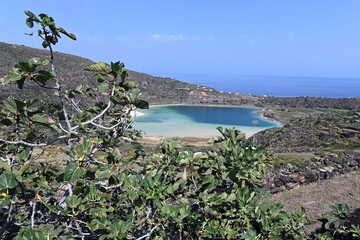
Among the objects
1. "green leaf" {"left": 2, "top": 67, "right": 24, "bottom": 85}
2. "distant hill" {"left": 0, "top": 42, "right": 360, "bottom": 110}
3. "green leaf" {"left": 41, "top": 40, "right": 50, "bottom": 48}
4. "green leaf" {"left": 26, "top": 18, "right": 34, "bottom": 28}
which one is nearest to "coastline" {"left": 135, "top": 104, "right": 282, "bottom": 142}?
"distant hill" {"left": 0, "top": 42, "right": 360, "bottom": 110}

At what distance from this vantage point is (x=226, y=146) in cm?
323

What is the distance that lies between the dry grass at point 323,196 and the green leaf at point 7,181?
6880 millimetres

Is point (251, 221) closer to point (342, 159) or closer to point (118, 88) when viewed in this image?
point (118, 88)

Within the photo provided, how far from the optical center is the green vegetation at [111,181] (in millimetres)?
2443

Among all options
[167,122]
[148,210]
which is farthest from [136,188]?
[167,122]

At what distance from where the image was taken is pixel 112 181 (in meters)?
3.03

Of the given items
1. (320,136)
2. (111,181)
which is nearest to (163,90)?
(320,136)

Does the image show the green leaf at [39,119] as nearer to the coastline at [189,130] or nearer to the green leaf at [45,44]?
the green leaf at [45,44]

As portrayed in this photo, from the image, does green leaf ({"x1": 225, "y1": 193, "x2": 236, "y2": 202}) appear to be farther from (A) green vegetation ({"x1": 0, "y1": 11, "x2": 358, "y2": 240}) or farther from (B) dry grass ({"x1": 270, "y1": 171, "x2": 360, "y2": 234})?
(B) dry grass ({"x1": 270, "y1": 171, "x2": 360, "y2": 234})

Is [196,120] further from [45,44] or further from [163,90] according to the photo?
[45,44]

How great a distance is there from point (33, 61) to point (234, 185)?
2.02 metres

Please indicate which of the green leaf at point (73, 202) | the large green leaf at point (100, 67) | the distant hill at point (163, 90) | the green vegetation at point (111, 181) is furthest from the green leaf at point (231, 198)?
the distant hill at point (163, 90)

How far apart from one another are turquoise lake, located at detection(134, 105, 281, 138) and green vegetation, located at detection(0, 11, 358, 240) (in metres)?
38.4

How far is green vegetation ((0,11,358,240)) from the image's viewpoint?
2.44 m
